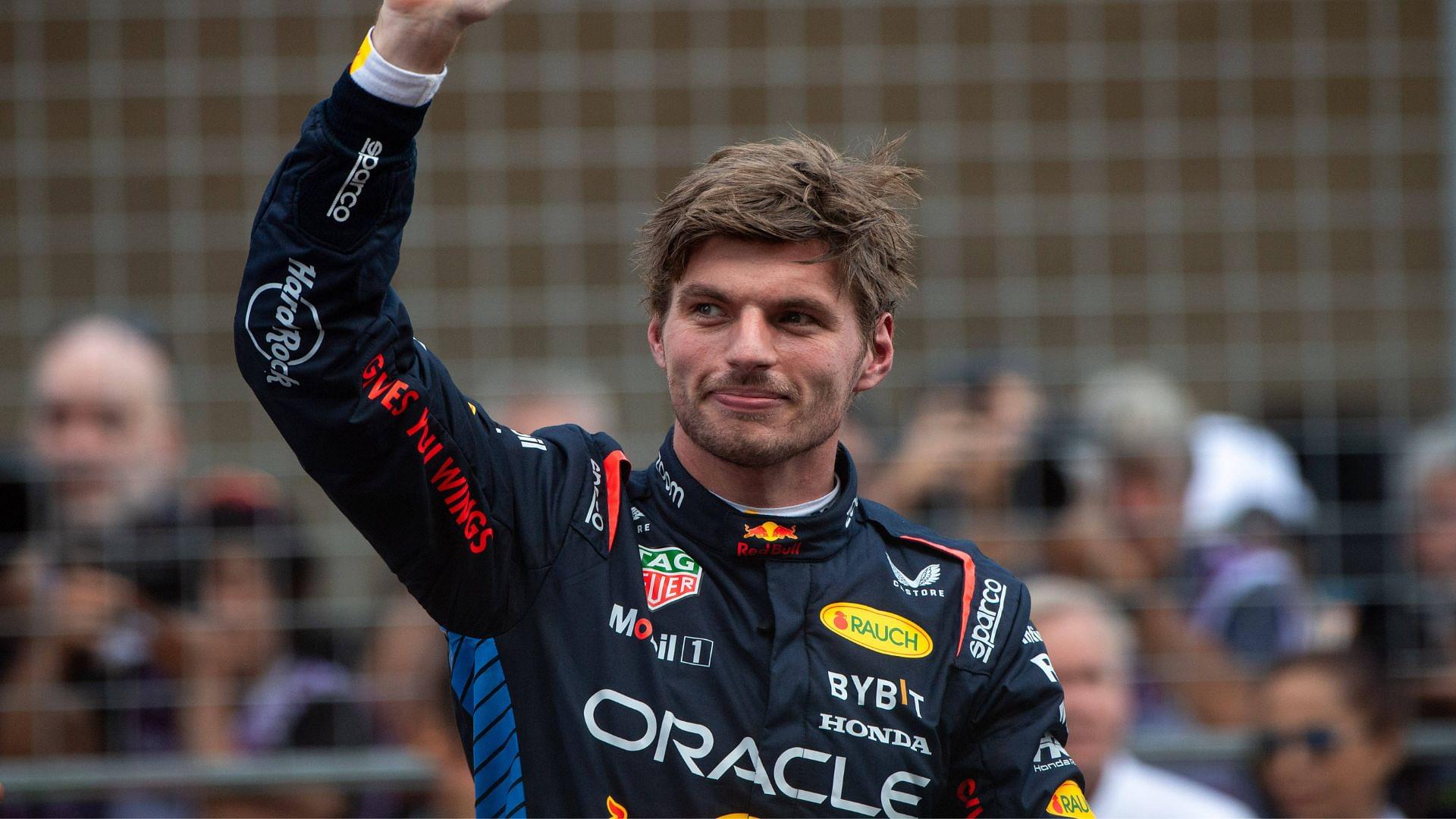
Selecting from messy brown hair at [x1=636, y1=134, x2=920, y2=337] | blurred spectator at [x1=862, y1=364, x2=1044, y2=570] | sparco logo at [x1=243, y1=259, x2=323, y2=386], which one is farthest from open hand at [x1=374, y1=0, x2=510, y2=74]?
blurred spectator at [x1=862, y1=364, x2=1044, y2=570]

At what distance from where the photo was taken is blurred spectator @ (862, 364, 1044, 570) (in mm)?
4945

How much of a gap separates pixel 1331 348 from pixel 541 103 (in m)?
3.09

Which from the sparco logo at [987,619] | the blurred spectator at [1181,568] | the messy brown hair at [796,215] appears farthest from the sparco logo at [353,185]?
the blurred spectator at [1181,568]

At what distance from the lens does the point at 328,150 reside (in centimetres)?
225

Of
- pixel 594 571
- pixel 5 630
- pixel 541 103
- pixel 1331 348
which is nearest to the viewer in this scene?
pixel 594 571

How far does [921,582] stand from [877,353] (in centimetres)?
39

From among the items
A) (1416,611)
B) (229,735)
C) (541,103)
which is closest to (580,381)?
(541,103)

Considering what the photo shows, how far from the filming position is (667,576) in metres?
2.64

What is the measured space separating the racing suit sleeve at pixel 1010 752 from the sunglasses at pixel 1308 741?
190 cm

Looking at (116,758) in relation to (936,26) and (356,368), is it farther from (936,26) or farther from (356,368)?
(936,26)

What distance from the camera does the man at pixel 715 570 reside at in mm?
2420

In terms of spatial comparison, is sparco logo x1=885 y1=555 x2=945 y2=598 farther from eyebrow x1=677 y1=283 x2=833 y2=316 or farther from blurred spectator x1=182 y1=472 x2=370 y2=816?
blurred spectator x1=182 y1=472 x2=370 y2=816

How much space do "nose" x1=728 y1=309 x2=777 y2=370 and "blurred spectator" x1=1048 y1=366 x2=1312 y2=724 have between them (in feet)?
8.63

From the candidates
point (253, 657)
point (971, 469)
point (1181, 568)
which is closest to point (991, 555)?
point (971, 469)
